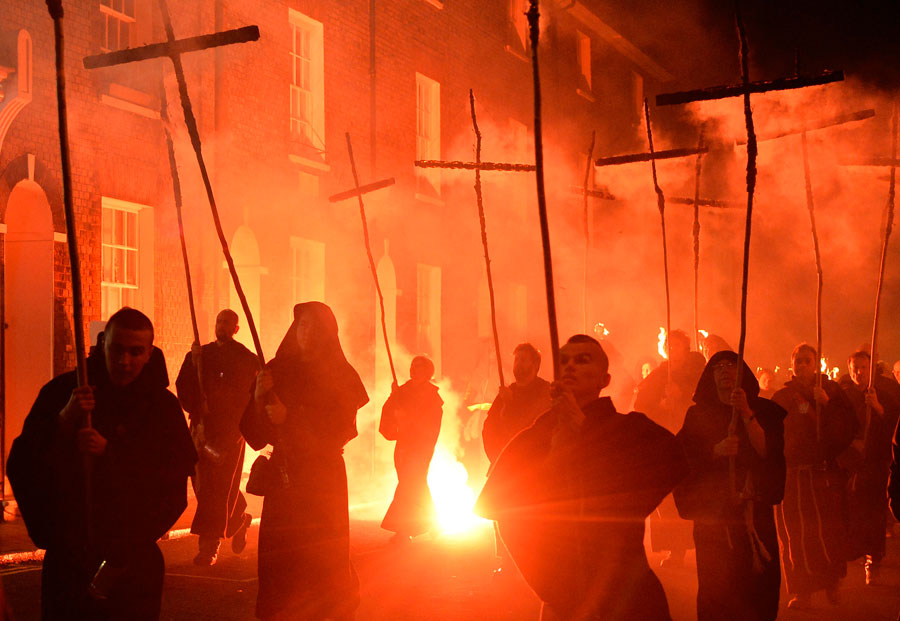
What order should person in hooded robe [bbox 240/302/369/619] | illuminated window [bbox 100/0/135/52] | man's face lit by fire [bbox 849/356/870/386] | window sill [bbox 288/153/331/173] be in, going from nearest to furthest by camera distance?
person in hooded robe [bbox 240/302/369/619] < man's face lit by fire [bbox 849/356/870/386] < illuminated window [bbox 100/0/135/52] < window sill [bbox 288/153/331/173]

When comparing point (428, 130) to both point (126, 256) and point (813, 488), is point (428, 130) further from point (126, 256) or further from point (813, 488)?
point (813, 488)

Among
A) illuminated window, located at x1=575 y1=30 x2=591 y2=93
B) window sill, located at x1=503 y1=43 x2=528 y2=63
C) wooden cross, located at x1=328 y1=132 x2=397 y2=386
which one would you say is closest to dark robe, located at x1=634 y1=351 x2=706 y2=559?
wooden cross, located at x1=328 y1=132 x2=397 y2=386

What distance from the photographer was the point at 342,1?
1880 centimetres

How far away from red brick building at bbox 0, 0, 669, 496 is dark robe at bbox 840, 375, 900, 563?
28.1 ft

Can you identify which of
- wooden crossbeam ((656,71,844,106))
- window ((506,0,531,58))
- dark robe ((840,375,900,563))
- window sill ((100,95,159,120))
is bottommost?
dark robe ((840,375,900,563))

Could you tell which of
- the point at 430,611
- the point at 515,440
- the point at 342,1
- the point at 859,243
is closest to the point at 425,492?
the point at 430,611

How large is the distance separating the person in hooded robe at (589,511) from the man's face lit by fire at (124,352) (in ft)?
5.39

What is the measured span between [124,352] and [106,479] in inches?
21.7

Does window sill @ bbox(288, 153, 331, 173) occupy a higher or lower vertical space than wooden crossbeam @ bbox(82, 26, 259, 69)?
higher

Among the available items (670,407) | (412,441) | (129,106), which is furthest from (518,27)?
(670,407)

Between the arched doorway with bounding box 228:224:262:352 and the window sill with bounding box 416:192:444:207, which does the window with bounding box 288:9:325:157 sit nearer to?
the arched doorway with bounding box 228:224:262:352

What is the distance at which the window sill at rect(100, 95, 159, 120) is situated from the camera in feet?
46.5

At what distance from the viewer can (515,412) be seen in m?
9.66

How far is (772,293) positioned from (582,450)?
3105 cm
